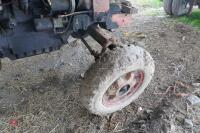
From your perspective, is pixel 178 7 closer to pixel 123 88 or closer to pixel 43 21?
pixel 123 88

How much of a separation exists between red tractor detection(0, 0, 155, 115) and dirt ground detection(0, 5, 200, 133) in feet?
0.78

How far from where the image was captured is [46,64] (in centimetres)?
466

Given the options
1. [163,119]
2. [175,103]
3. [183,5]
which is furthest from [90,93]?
[183,5]

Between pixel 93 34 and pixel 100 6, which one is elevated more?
pixel 100 6

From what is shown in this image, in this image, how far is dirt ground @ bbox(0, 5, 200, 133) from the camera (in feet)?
11.9

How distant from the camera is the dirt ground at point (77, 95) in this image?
362 centimetres

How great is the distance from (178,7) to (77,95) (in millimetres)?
2897

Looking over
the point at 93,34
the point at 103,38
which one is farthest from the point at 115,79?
the point at 93,34

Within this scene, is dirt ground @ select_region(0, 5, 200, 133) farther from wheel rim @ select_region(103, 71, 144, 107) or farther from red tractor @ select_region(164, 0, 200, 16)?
red tractor @ select_region(164, 0, 200, 16)

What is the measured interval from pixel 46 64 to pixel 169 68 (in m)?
1.69

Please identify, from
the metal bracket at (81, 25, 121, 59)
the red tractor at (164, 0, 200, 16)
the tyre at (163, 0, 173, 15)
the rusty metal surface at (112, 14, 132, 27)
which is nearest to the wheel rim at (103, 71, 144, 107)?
the metal bracket at (81, 25, 121, 59)

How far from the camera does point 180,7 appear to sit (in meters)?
6.03

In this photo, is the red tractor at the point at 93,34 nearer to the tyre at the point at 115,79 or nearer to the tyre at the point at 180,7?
the tyre at the point at 115,79

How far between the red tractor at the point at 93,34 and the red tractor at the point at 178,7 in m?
2.54
